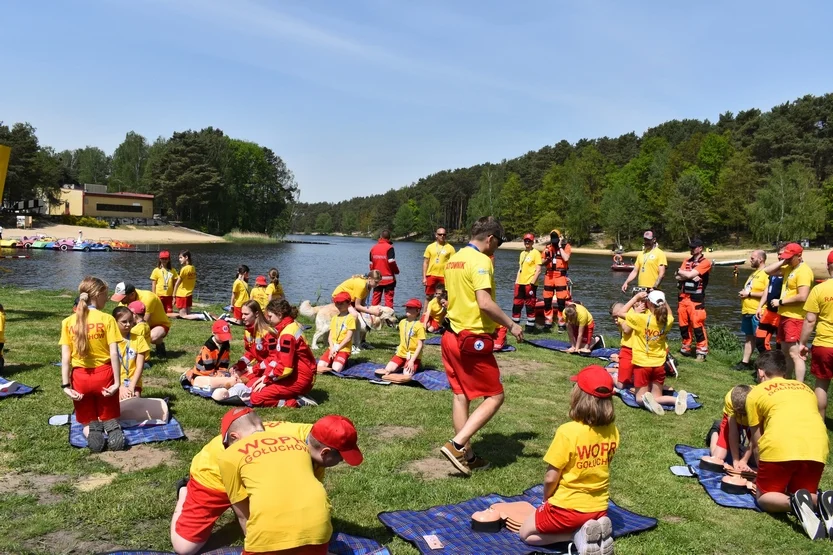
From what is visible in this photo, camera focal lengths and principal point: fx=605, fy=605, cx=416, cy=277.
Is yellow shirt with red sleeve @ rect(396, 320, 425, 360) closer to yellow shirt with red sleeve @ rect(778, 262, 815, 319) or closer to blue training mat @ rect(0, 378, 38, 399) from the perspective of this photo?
blue training mat @ rect(0, 378, 38, 399)

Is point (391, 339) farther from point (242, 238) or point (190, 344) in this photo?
point (242, 238)

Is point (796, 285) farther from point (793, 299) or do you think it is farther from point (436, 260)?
point (436, 260)

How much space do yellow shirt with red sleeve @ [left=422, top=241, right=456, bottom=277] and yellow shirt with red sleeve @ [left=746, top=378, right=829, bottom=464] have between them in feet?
29.1

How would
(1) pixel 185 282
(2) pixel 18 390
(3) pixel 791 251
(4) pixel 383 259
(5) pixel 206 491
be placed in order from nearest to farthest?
(5) pixel 206 491 → (2) pixel 18 390 → (3) pixel 791 251 → (1) pixel 185 282 → (4) pixel 383 259

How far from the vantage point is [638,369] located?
25.9 feet

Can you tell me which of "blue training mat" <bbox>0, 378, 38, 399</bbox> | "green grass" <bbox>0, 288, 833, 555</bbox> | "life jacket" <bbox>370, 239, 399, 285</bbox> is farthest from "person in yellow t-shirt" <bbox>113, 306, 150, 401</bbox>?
"life jacket" <bbox>370, 239, 399, 285</bbox>

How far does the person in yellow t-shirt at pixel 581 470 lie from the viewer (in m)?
3.90

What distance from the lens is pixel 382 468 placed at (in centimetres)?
533

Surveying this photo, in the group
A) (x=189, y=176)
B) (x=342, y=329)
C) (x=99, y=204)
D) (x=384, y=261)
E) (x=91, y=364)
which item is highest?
(x=189, y=176)

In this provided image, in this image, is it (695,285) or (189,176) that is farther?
(189,176)

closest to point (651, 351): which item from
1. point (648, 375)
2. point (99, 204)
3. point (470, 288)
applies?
point (648, 375)

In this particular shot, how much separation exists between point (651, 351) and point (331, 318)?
5.71 m

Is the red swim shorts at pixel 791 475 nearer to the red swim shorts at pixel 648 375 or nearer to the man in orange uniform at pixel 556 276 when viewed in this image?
the red swim shorts at pixel 648 375

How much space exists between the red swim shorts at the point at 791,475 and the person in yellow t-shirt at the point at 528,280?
860cm
